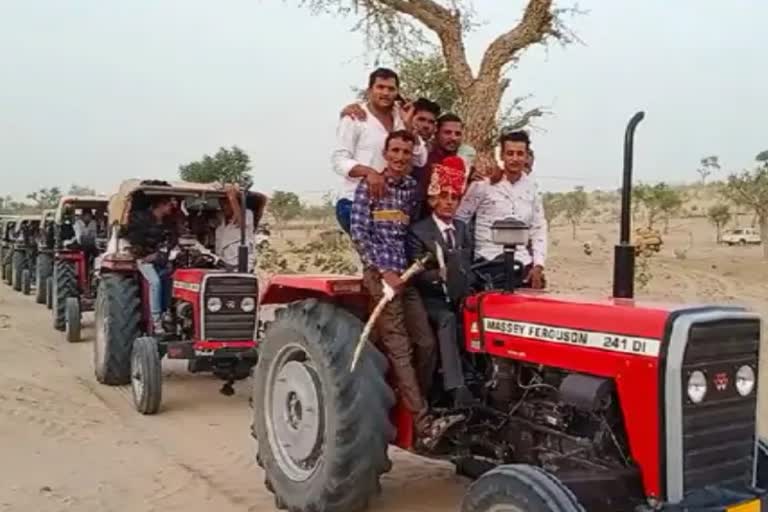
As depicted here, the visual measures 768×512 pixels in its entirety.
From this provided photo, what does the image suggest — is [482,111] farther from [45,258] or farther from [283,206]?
[283,206]

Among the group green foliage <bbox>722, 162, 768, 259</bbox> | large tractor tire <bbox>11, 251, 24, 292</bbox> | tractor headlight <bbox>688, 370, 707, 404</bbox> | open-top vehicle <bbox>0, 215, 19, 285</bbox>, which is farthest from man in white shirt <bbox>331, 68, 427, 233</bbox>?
green foliage <bbox>722, 162, 768, 259</bbox>

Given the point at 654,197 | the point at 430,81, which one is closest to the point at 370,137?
the point at 430,81

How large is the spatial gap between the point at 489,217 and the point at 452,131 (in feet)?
1.67

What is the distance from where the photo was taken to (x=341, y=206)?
502 centimetres

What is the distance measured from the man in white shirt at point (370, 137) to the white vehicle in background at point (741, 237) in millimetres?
30358

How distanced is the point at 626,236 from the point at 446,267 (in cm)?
83

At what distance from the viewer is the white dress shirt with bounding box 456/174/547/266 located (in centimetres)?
516

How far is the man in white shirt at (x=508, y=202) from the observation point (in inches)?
204

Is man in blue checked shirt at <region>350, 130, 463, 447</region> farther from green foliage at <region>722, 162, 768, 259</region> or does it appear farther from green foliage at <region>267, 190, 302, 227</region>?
green foliage at <region>267, 190, 302, 227</region>

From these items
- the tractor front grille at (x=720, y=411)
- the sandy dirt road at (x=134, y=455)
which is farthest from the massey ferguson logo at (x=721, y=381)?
the sandy dirt road at (x=134, y=455)

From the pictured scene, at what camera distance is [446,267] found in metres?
4.39

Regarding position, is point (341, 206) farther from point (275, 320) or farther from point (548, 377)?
point (548, 377)

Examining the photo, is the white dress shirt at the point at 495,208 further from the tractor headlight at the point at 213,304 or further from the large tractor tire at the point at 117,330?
the large tractor tire at the point at 117,330

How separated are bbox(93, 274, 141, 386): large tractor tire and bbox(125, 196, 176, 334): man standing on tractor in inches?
7.2
